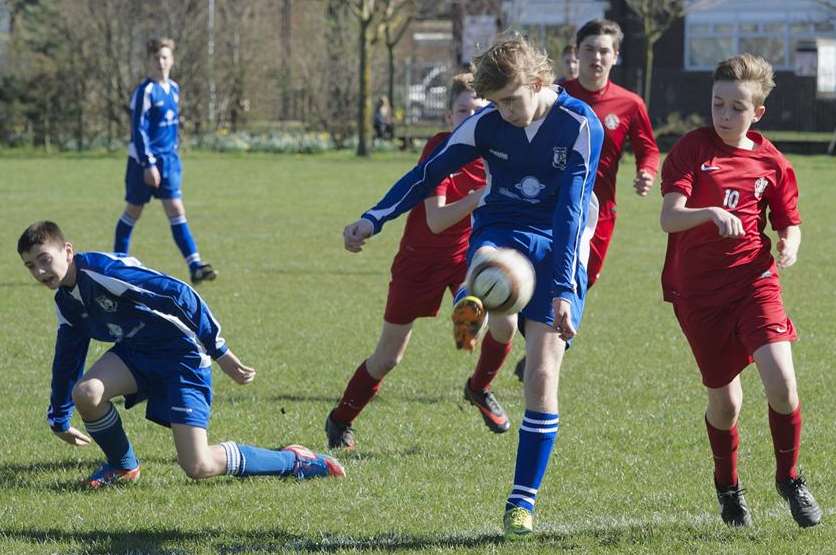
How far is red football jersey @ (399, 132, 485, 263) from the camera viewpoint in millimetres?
6535

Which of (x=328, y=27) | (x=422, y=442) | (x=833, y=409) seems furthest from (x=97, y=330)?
(x=328, y=27)

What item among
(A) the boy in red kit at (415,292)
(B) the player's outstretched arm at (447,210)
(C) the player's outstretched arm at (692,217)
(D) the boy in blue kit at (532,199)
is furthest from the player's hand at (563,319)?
(A) the boy in red kit at (415,292)

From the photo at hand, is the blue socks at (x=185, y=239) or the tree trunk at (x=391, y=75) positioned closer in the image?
the blue socks at (x=185, y=239)

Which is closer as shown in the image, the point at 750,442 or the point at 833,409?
the point at 750,442

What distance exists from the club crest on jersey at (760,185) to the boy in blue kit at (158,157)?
25.6ft

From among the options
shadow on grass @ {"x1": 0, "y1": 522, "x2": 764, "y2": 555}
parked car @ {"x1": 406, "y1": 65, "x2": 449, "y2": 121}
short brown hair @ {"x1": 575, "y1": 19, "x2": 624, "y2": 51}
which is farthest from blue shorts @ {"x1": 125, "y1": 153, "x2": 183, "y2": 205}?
parked car @ {"x1": 406, "y1": 65, "x2": 449, "y2": 121}

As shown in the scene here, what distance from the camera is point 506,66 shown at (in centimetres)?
464

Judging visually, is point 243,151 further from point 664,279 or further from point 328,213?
point 664,279

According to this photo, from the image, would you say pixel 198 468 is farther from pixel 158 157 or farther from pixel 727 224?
pixel 158 157

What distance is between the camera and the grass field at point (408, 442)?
196 inches

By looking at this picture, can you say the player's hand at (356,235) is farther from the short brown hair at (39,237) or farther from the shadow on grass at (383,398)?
the shadow on grass at (383,398)

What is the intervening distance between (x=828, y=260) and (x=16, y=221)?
1021 cm

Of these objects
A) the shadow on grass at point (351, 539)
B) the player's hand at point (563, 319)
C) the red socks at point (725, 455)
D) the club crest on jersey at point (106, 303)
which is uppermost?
the player's hand at point (563, 319)

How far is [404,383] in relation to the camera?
7996mm
